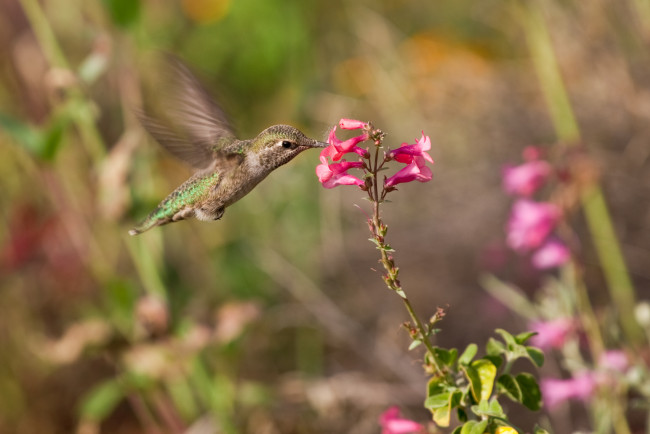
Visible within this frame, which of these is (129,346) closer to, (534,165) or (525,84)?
(534,165)

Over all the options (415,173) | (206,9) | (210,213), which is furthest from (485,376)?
(206,9)

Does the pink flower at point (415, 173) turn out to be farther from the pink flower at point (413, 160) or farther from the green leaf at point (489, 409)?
the green leaf at point (489, 409)

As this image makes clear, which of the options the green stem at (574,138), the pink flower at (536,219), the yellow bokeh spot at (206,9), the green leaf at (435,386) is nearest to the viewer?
the green leaf at (435,386)

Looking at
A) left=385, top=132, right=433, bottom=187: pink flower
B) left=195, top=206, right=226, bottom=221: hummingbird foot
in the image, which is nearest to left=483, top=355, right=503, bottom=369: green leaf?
left=385, top=132, right=433, bottom=187: pink flower

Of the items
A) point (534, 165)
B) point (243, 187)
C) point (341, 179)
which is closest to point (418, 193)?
point (534, 165)

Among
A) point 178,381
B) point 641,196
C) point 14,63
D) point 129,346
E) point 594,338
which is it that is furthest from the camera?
point 14,63

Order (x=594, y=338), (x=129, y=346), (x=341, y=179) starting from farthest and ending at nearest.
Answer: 1. (x=129, y=346)
2. (x=594, y=338)
3. (x=341, y=179)

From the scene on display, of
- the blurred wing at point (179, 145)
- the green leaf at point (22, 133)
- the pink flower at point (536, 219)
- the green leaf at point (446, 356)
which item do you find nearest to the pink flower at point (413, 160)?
the green leaf at point (446, 356)
